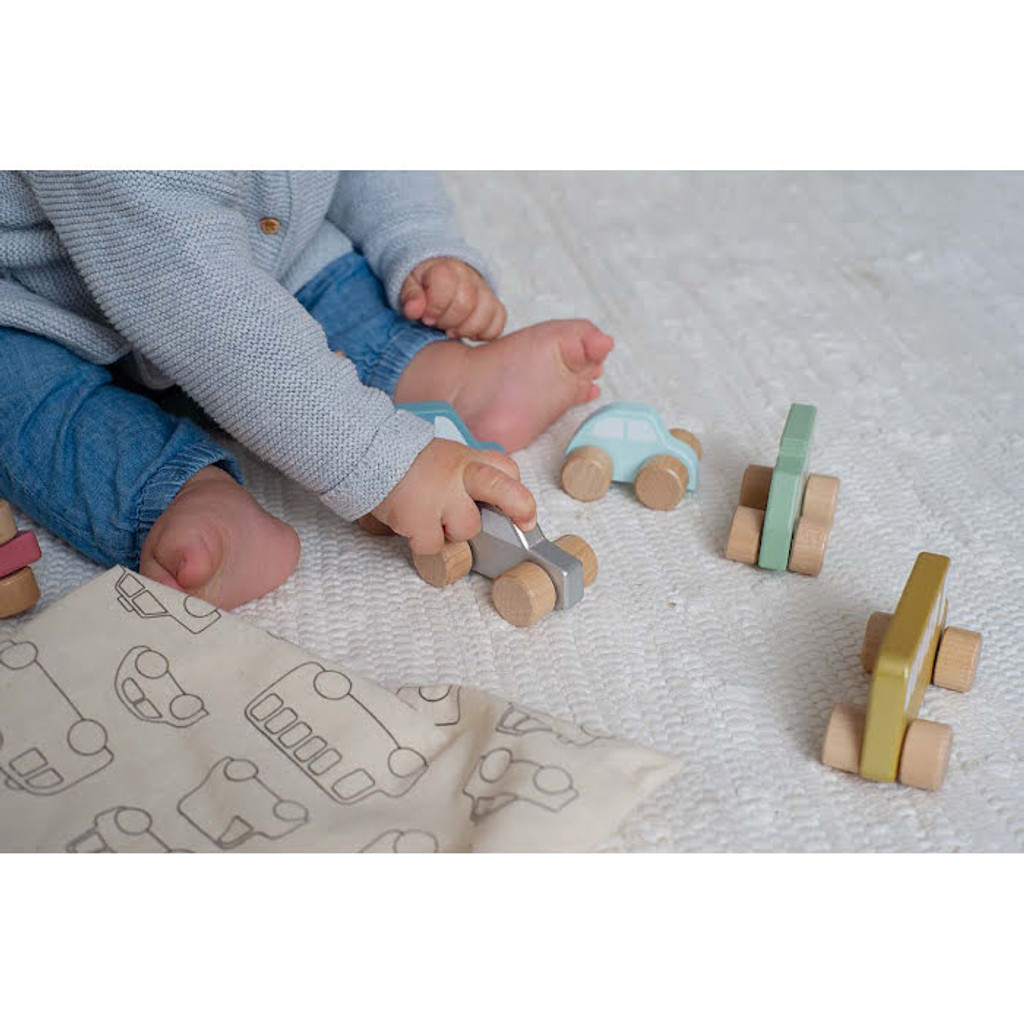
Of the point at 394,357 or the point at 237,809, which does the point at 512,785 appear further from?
the point at 394,357

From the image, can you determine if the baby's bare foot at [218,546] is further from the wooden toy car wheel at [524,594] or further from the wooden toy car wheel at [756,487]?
the wooden toy car wheel at [756,487]

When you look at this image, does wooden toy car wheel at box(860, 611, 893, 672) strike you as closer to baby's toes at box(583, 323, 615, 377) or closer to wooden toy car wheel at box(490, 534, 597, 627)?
wooden toy car wheel at box(490, 534, 597, 627)

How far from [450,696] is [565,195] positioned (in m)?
0.84

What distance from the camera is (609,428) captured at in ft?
2.95

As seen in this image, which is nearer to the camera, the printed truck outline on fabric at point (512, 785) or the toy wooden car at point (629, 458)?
the printed truck outline on fabric at point (512, 785)

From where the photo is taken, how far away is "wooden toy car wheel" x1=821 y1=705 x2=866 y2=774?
2.12 feet

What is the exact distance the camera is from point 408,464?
77 centimetres

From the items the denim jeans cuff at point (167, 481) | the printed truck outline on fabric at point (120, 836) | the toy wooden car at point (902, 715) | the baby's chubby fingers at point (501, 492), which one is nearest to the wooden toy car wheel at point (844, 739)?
the toy wooden car at point (902, 715)

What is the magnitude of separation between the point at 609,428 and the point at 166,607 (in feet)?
1.14

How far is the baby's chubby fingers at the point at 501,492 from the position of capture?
77cm

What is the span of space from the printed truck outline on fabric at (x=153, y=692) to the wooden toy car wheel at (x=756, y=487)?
0.39m

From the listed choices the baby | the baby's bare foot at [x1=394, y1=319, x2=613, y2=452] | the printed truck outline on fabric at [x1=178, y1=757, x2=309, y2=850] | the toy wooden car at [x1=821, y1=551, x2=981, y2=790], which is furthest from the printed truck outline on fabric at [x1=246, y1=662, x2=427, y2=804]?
the baby's bare foot at [x1=394, y1=319, x2=613, y2=452]

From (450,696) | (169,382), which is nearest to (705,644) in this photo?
(450,696)

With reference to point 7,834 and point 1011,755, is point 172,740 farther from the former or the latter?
point 1011,755
